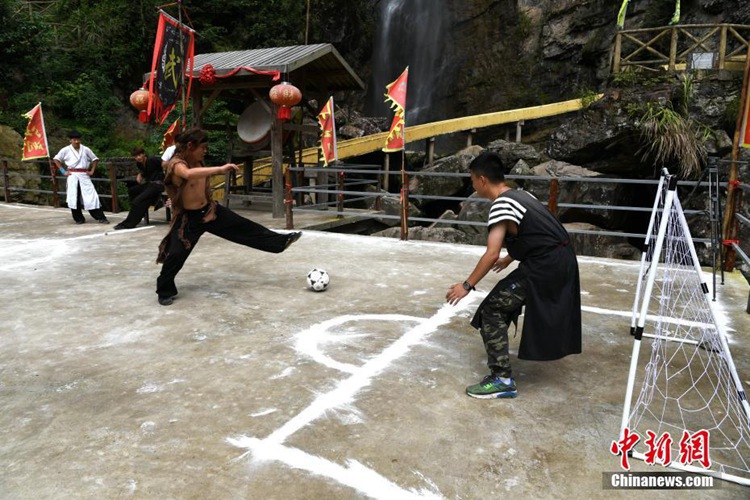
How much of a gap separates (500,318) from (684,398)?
3.89 feet

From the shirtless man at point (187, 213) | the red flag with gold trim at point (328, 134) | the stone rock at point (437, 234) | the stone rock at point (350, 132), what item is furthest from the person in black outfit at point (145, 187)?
the stone rock at point (350, 132)

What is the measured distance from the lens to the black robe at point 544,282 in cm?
312

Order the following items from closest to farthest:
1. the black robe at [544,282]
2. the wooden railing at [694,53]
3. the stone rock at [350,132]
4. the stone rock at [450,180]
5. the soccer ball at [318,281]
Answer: the black robe at [544,282]
the soccer ball at [318,281]
the wooden railing at [694,53]
the stone rock at [450,180]
the stone rock at [350,132]

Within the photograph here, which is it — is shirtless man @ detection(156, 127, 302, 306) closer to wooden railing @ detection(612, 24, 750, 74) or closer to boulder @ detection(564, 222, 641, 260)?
boulder @ detection(564, 222, 641, 260)

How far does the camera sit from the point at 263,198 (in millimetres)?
11766

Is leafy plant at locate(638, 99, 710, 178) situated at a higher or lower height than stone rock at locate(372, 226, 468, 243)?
higher

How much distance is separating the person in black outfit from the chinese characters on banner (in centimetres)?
846

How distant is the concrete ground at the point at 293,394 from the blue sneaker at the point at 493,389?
0.06m

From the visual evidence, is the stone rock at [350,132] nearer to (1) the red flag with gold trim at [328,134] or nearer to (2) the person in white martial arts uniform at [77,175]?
(1) the red flag with gold trim at [328,134]

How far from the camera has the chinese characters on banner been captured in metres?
2.53

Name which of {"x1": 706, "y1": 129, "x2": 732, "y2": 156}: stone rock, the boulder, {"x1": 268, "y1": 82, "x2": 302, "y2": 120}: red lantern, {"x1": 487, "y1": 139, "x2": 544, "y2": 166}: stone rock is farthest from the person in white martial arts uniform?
{"x1": 706, "y1": 129, "x2": 732, "y2": 156}: stone rock

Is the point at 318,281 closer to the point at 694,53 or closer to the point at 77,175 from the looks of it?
the point at 77,175

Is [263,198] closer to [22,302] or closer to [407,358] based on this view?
[22,302]

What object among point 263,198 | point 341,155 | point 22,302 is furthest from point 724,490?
point 341,155
